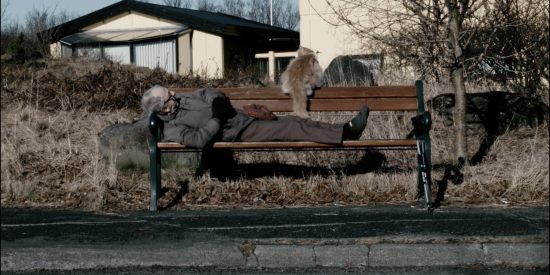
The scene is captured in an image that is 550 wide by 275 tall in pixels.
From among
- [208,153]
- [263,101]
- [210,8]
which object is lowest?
[208,153]

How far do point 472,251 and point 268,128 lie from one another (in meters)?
2.39

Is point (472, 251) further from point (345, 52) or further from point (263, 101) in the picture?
point (345, 52)

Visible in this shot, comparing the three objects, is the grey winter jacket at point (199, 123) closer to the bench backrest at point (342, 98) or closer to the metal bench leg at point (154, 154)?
the metal bench leg at point (154, 154)

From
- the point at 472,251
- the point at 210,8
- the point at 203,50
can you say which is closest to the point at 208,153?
the point at 472,251

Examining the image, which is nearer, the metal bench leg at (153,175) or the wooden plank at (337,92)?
the metal bench leg at (153,175)

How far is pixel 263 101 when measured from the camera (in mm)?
7930

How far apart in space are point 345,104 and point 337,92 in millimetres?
157

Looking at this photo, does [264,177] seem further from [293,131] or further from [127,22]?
[127,22]

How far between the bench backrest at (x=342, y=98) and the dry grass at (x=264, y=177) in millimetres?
698

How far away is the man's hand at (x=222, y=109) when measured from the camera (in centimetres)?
709

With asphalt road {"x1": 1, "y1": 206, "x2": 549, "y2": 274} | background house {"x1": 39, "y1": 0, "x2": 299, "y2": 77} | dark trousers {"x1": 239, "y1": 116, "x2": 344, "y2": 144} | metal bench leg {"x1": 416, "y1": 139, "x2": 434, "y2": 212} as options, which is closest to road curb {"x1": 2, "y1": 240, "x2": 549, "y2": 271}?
asphalt road {"x1": 1, "y1": 206, "x2": 549, "y2": 274}

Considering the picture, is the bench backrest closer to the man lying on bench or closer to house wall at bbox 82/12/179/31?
the man lying on bench

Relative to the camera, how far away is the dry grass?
7.21 m

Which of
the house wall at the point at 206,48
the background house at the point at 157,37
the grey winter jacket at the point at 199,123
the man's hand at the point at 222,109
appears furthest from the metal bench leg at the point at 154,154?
the house wall at the point at 206,48
